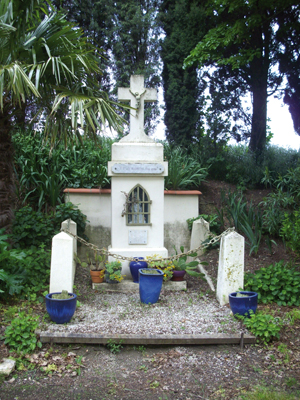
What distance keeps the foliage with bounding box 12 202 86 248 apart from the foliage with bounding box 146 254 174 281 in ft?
6.38

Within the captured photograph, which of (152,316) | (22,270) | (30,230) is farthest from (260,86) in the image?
(22,270)

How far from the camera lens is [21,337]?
3594 millimetres

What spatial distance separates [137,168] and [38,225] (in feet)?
6.89

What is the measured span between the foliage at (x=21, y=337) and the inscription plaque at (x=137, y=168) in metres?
2.78

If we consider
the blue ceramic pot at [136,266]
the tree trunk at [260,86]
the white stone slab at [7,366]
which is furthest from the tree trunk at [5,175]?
the tree trunk at [260,86]

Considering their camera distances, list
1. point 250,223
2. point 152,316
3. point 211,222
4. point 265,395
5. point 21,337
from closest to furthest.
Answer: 1. point 265,395
2. point 21,337
3. point 152,316
4. point 250,223
5. point 211,222

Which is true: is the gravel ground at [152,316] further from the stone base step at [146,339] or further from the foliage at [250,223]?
the foliage at [250,223]

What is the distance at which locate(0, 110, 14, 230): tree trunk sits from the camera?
17.1 ft

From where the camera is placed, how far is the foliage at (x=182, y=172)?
7996 mm

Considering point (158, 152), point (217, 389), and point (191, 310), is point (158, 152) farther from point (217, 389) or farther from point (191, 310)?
point (217, 389)

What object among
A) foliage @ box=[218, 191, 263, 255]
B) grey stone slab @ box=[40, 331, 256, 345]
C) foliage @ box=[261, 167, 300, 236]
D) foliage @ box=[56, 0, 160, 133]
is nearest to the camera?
grey stone slab @ box=[40, 331, 256, 345]

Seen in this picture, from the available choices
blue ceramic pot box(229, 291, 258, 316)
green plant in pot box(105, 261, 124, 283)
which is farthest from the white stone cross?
blue ceramic pot box(229, 291, 258, 316)

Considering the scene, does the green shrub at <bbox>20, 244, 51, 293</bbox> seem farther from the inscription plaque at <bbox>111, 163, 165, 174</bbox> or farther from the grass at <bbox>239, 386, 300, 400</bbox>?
the grass at <bbox>239, 386, 300, 400</bbox>

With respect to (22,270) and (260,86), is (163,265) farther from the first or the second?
(260,86)
